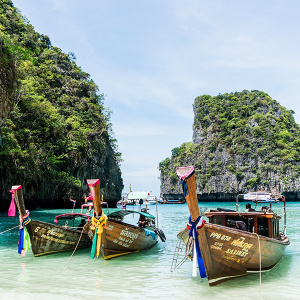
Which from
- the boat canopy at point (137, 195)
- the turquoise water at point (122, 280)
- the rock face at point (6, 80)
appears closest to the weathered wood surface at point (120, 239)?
the turquoise water at point (122, 280)

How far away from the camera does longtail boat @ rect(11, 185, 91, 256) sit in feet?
29.8

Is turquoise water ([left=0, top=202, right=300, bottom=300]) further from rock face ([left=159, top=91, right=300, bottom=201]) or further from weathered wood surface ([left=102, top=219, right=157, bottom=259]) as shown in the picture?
rock face ([left=159, top=91, right=300, bottom=201])

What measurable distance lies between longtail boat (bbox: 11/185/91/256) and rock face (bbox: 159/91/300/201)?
6938cm

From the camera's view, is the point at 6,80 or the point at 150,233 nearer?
the point at 150,233

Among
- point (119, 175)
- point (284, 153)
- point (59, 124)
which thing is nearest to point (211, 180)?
point (284, 153)

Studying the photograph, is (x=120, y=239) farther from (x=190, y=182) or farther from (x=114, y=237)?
(x=190, y=182)

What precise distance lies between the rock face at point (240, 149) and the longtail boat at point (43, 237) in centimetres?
6938

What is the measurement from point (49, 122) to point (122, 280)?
23.1 meters

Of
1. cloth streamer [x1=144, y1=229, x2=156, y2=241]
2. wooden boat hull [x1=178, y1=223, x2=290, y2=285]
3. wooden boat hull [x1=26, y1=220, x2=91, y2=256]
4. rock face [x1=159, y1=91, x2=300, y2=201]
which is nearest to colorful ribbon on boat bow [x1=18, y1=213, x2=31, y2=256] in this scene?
wooden boat hull [x1=26, y1=220, x2=91, y2=256]

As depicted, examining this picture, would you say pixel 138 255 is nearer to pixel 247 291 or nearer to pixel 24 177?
pixel 247 291

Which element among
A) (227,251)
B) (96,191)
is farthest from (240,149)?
(96,191)

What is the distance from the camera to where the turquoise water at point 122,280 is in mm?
6445

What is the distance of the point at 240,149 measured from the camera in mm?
81750

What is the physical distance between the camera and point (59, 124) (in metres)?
29.4
